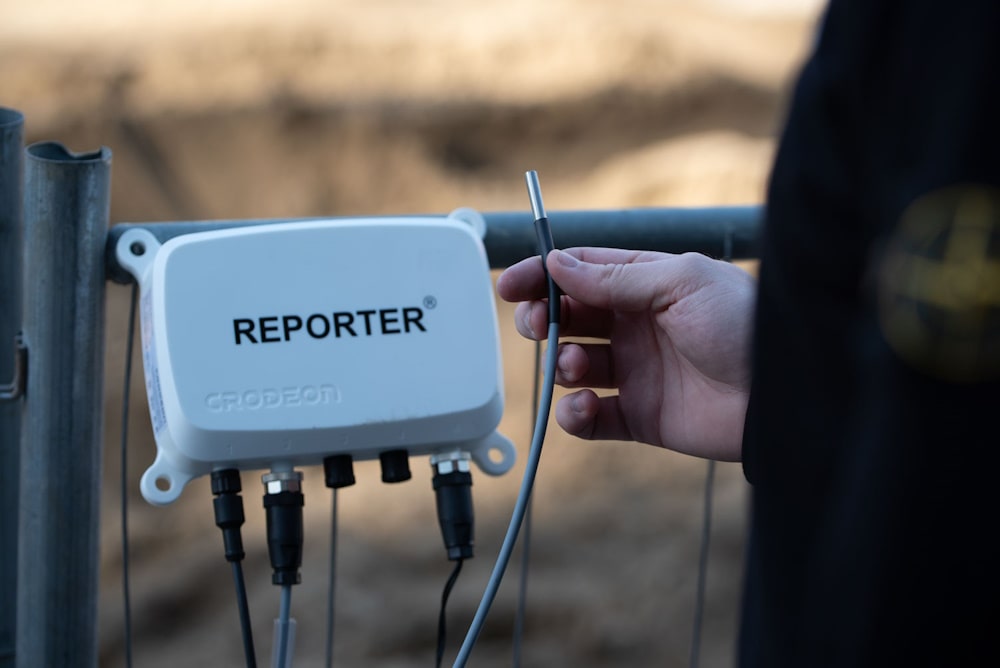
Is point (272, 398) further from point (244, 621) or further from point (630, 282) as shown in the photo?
point (630, 282)

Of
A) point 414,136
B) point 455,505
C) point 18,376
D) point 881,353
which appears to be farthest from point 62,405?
point 414,136

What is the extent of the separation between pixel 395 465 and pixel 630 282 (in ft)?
0.72

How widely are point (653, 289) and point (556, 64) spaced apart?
6043 mm

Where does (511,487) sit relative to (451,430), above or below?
below

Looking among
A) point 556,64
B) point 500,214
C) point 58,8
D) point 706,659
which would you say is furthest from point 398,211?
point 500,214

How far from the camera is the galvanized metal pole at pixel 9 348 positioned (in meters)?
0.93

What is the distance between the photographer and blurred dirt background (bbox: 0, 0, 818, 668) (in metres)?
4.09

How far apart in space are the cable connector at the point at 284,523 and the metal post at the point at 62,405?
0.70 ft

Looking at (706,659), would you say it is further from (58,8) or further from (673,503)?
(58,8)

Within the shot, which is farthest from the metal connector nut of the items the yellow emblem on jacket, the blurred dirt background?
the blurred dirt background

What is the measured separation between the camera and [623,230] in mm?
1034

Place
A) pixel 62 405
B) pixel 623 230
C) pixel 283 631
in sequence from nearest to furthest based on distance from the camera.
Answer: pixel 283 631 < pixel 62 405 < pixel 623 230

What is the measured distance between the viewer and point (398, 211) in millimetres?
6266

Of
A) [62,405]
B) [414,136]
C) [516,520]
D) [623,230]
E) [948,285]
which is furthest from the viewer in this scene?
[414,136]
